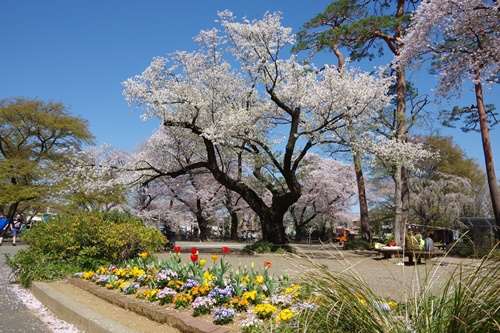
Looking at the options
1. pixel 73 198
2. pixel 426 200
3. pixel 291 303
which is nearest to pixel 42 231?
pixel 291 303

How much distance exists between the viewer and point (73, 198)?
24.7 meters

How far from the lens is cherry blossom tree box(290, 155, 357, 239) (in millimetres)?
35594

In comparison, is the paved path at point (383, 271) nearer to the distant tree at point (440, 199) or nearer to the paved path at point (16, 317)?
the paved path at point (16, 317)

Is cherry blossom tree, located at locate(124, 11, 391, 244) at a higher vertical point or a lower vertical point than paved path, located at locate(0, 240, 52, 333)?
higher

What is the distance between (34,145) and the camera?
29703mm

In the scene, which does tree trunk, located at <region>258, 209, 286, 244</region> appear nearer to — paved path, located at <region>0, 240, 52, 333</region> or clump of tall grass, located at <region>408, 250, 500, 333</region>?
paved path, located at <region>0, 240, 52, 333</region>

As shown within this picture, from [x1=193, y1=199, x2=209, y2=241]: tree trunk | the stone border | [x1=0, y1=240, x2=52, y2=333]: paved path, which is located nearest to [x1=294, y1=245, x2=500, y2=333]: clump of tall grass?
the stone border

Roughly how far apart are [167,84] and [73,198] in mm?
11459

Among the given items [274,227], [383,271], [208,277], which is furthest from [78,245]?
[274,227]

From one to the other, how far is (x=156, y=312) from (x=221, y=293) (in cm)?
75

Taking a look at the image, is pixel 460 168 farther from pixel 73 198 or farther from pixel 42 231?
pixel 42 231

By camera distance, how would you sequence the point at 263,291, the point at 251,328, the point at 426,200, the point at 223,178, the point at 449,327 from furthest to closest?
the point at 426,200 < the point at 223,178 < the point at 263,291 < the point at 251,328 < the point at 449,327

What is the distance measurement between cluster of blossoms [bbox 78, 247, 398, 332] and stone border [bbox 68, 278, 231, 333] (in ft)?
0.49

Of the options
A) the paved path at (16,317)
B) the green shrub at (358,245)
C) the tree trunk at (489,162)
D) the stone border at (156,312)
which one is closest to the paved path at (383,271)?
the stone border at (156,312)
